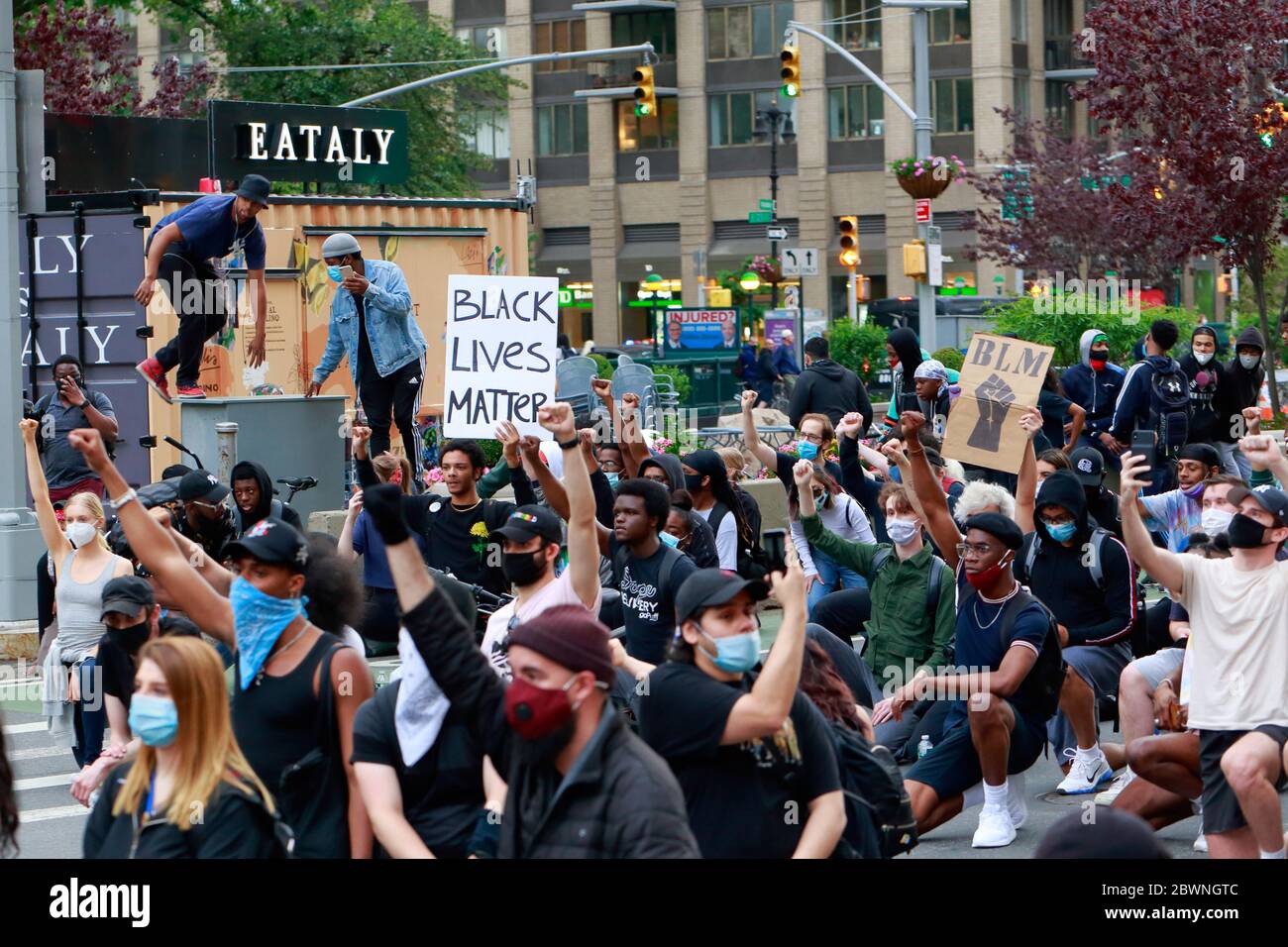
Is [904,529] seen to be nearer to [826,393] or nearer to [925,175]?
[826,393]

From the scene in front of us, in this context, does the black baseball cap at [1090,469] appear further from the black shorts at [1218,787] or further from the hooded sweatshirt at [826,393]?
the hooded sweatshirt at [826,393]

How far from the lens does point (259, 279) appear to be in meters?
14.5

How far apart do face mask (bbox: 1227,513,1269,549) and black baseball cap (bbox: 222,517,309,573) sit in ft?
11.2

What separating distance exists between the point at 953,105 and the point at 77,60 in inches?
1423

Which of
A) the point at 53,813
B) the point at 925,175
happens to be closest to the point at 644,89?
the point at 925,175

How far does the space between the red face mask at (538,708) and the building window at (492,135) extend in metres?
71.3

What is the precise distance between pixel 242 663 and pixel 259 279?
899cm

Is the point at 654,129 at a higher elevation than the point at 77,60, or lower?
higher

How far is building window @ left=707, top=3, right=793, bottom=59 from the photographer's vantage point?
7094 centimetres

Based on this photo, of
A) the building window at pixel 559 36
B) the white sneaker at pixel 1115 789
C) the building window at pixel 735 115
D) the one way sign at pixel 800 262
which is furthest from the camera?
the building window at pixel 559 36

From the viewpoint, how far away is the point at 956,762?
8.71 m

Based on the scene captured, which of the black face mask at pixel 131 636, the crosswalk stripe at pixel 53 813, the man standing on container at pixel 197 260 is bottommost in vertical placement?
the crosswalk stripe at pixel 53 813

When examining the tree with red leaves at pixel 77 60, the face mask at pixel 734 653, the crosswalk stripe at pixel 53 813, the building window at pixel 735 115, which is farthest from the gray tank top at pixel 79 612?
the building window at pixel 735 115

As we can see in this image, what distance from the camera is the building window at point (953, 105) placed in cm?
6825
